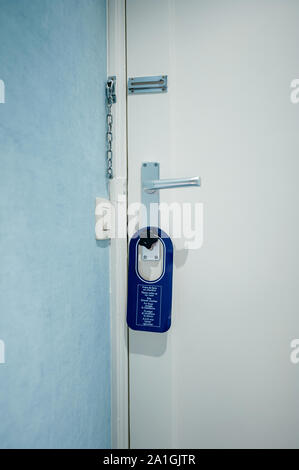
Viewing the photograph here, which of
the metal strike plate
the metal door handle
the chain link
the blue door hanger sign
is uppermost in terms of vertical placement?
the metal strike plate

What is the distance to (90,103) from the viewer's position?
0.75m

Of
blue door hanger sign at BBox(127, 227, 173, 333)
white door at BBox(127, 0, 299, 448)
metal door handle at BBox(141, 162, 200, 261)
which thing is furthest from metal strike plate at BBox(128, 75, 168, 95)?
blue door hanger sign at BBox(127, 227, 173, 333)

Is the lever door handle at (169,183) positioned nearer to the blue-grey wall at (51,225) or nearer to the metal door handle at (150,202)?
the metal door handle at (150,202)

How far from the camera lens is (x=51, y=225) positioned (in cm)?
56

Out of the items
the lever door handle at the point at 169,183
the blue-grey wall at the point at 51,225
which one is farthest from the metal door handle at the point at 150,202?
the blue-grey wall at the point at 51,225

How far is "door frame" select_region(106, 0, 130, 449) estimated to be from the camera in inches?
34.7

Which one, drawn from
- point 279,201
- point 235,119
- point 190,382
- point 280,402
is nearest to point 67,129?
point 235,119

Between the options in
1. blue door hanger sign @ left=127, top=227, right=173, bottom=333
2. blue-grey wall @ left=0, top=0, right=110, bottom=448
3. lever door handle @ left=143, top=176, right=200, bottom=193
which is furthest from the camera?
blue door hanger sign @ left=127, top=227, right=173, bottom=333

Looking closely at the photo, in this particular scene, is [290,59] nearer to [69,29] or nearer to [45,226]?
[69,29]

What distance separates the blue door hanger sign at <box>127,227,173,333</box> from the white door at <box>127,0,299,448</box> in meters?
0.06

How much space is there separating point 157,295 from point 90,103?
579 millimetres

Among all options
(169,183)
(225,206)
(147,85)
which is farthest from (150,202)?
(147,85)

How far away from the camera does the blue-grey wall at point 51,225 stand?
17.5 inches

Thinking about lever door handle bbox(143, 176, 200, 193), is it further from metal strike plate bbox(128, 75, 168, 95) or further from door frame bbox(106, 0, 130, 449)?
metal strike plate bbox(128, 75, 168, 95)
